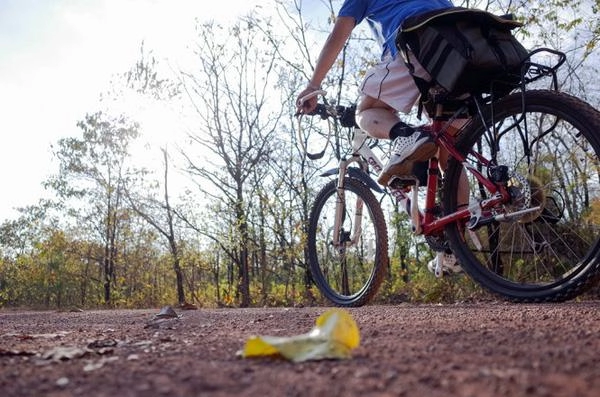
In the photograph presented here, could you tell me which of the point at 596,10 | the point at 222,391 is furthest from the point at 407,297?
the point at 222,391

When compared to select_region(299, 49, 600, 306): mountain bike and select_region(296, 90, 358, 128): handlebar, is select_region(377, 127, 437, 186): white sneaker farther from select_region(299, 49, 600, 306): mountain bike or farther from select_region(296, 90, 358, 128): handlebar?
select_region(296, 90, 358, 128): handlebar

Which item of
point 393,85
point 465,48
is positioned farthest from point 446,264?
point 465,48

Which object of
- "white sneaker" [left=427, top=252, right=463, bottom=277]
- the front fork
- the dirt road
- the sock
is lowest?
the dirt road

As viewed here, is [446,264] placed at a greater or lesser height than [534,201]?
lesser

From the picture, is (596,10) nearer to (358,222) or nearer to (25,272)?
(358,222)

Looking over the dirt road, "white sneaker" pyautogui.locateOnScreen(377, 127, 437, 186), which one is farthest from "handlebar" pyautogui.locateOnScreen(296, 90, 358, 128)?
the dirt road

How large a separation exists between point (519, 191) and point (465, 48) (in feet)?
2.38

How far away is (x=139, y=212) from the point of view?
Result: 16.8m

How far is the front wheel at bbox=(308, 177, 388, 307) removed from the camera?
148 inches

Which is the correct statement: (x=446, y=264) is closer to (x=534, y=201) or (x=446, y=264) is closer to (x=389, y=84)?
(x=534, y=201)

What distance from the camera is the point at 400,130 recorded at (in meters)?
3.05

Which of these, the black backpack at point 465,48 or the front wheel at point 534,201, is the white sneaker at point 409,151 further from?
the black backpack at point 465,48

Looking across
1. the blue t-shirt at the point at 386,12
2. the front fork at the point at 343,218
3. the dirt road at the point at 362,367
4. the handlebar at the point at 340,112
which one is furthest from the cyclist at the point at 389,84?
the dirt road at the point at 362,367

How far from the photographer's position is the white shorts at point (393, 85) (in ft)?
9.59
